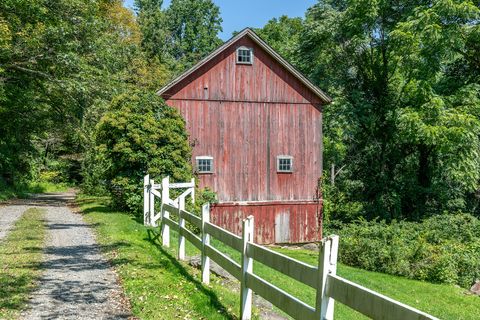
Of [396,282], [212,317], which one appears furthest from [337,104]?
[212,317]

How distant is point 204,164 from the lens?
2333 centimetres

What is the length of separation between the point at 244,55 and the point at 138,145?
6986 mm

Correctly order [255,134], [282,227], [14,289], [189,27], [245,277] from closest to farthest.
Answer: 1. [245,277]
2. [14,289]
3. [255,134]
4. [282,227]
5. [189,27]

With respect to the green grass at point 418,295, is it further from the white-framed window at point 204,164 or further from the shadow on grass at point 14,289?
the white-framed window at point 204,164

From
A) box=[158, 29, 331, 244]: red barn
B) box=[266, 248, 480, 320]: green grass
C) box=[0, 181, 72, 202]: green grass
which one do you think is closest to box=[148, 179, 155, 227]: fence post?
box=[266, 248, 480, 320]: green grass

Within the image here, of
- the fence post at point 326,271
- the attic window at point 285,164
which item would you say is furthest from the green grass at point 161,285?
the attic window at point 285,164

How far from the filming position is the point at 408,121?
80.6 ft

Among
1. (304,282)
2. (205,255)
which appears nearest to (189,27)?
(205,255)

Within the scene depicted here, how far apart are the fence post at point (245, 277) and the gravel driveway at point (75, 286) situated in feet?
5.22

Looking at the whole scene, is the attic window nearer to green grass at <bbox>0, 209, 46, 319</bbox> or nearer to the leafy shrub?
the leafy shrub

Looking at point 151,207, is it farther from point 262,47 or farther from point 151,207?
point 262,47

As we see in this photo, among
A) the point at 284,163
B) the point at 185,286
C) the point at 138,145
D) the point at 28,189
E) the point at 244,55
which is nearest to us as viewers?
the point at 185,286

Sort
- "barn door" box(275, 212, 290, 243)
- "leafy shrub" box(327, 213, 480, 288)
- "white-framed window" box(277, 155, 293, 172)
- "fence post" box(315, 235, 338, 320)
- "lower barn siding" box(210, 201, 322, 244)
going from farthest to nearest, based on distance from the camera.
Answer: "barn door" box(275, 212, 290, 243)
"white-framed window" box(277, 155, 293, 172)
"lower barn siding" box(210, 201, 322, 244)
"leafy shrub" box(327, 213, 480, 288)
"fence post" box(315, 235, 338, 320)

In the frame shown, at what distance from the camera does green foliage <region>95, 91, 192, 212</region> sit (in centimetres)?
1941
